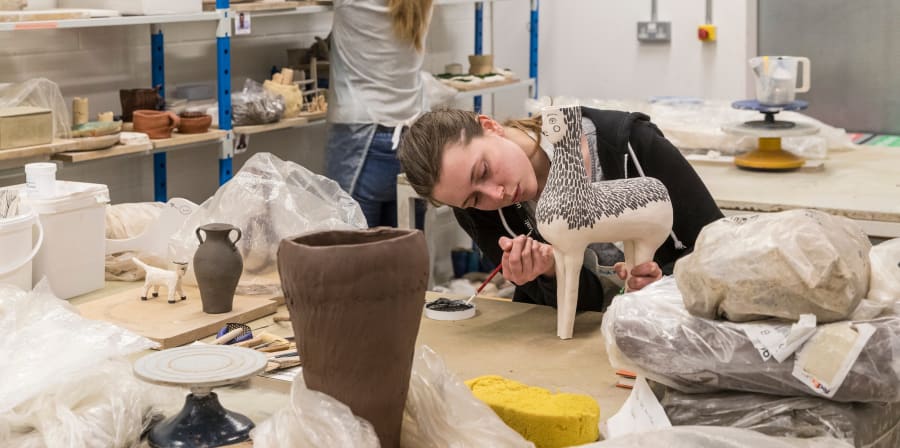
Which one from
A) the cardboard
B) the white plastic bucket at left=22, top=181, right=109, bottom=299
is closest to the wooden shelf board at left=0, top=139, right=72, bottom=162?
the cardboard

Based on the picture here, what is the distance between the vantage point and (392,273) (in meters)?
1.10

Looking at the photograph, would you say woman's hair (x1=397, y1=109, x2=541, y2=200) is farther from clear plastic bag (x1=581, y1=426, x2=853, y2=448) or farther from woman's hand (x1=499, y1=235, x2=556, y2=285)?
clear plastic bag (x1=581, y1=426, x2=853, y2=448)

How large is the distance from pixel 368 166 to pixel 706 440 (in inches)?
103

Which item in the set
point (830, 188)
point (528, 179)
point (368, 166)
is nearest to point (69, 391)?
point (528, 179)

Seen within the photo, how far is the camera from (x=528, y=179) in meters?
1.85

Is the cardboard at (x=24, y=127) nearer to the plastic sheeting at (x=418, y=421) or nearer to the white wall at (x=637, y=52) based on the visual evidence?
the plastic sheeting at (x=418, y=421)

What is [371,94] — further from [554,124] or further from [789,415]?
[789,415]

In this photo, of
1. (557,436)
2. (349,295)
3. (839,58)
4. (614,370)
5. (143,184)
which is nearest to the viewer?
(349,295)

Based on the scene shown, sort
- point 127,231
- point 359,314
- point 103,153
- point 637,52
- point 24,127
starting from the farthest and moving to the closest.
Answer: point 637,52 → point 103,153 → point 24,127 → point 127,231 → point 359,314

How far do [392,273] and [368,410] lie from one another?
15cm

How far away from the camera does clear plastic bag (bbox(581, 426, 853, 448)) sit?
46.1 inches

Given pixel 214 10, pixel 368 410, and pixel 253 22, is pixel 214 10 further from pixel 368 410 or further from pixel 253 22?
pixel 368 410

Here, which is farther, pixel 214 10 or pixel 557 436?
pixel 214 10

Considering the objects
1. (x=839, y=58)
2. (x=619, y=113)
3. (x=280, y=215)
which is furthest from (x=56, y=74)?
(x=839, y=58)
